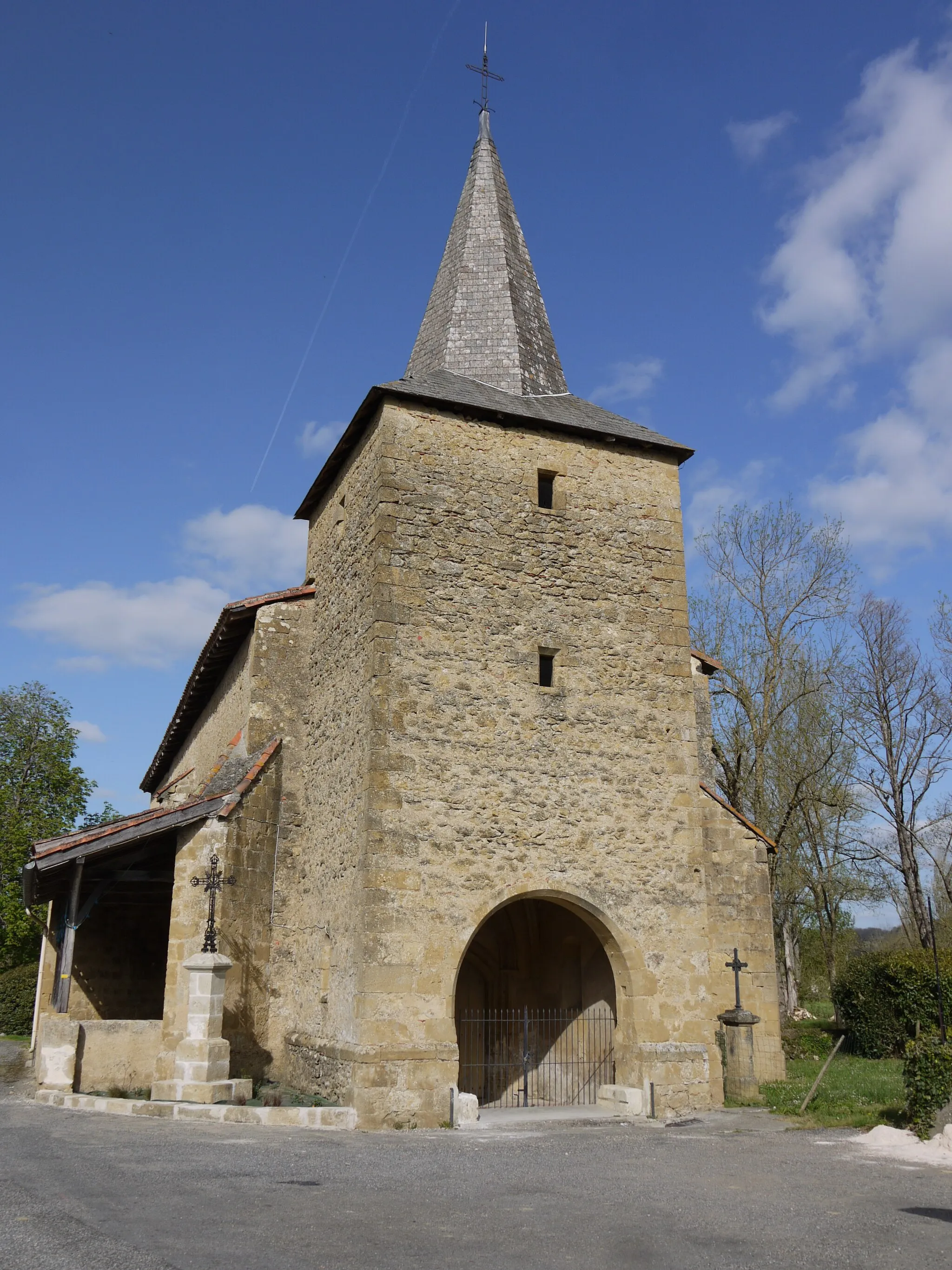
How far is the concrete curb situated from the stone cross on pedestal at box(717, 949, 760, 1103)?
15.3 ft

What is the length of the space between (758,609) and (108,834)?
14.2 m

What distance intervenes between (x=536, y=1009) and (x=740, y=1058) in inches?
121

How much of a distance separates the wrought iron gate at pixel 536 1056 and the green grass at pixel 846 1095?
2.01 metres

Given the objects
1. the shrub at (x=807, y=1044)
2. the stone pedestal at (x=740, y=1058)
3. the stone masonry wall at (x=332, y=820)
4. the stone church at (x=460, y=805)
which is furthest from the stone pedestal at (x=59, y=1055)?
the shrub at (x=807, y=1044)

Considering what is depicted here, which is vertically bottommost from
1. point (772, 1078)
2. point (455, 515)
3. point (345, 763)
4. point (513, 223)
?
point (772, 1078)

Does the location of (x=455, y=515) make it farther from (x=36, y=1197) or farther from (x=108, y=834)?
(x=36, y=1197)

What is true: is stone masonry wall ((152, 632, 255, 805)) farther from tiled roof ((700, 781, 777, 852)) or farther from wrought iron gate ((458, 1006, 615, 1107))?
tiled roof ((700, 781, 777, 852))

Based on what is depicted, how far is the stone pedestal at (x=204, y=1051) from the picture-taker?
9.94 m

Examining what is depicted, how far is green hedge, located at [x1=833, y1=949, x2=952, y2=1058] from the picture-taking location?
46.5 ft

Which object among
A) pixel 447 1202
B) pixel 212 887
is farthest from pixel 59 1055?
pixel 447 1202

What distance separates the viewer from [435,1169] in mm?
7434

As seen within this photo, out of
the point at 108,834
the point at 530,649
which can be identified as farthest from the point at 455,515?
the point at 108,834

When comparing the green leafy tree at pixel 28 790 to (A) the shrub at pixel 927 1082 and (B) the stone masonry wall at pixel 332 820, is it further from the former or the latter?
(A) the shrub at pixel 927 1082

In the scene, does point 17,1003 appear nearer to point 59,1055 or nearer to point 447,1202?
→ point 59,1055
